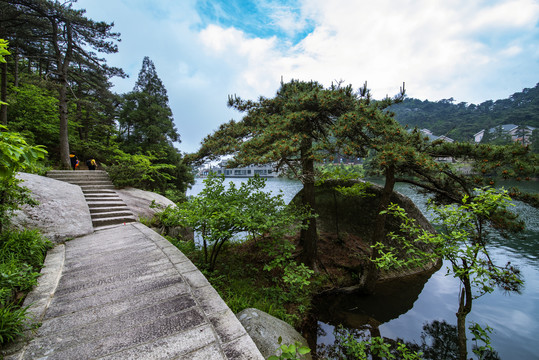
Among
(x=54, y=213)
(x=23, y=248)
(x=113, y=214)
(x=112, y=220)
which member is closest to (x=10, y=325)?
(x=23, y=248)

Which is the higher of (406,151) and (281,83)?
(281,83)

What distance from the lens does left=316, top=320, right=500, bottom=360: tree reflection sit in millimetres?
3536

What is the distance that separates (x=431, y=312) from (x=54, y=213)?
9.42 metres

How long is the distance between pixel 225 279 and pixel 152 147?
487 inches

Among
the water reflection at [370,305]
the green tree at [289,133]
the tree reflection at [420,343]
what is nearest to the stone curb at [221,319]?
the green tree at [289,133]

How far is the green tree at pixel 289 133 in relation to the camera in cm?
409

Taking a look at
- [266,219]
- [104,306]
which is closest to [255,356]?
[104,306]

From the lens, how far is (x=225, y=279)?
4.26 m

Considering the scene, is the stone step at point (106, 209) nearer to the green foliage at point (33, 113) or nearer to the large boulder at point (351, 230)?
the large boulder at point (351, 230)

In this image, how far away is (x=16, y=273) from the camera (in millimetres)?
2145

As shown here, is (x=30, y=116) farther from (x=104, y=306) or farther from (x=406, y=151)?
(x=406, y=151)

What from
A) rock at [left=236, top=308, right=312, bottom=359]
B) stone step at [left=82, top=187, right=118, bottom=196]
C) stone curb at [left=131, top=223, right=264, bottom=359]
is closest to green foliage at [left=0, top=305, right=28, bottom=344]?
stone curb at [left=131, top=223, right=264, bottom=359]

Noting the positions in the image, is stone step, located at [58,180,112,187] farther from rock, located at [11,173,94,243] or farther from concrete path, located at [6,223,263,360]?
concrete path, located at [6,223,263,360]

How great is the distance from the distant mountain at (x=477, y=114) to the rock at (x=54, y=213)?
18566 mm
